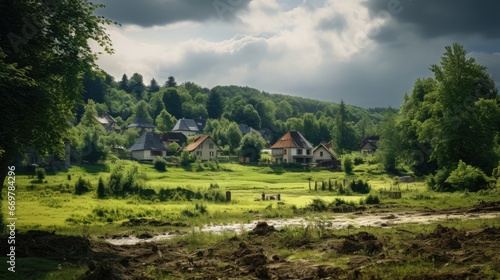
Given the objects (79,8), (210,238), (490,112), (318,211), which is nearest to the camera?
(210,238)

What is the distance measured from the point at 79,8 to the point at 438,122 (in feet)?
148

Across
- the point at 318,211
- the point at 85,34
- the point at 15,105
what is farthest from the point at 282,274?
the point at 318,211

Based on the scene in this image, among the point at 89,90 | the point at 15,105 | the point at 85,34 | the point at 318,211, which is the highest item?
the point at 89,90

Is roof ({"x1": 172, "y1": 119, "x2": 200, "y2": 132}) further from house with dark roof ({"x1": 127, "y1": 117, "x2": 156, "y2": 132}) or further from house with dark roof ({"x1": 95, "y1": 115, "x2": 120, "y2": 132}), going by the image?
house with dark roof ({"x1": 95, "y1": 115, "x2": 120, "y2": 132})

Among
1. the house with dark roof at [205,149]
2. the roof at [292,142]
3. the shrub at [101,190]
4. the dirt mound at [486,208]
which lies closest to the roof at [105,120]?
the house with dark roof at [205,149]

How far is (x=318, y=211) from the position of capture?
38.7 metres

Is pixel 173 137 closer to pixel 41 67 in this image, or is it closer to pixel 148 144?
pixel 148 144

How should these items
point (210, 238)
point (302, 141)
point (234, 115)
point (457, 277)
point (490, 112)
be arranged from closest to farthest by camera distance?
point (457, 277), point (210, 238), point (490, 112), point (302, 141), point (234, 115)

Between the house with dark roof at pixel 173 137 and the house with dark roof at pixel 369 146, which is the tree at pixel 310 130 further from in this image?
the house with dark roof at pixel 173 137

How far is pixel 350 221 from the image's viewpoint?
31.3 m

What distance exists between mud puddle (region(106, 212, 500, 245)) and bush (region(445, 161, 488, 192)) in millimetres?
18605

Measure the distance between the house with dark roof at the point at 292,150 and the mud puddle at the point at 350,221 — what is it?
8280cm

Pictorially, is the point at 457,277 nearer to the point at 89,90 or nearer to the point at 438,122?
the point at 438,122

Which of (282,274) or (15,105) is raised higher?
(15,105)
